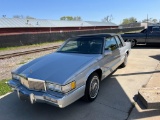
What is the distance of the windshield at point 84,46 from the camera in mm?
4812

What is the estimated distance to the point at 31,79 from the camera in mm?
3588

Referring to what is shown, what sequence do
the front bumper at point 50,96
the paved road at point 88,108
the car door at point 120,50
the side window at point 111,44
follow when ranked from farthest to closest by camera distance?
the car door at point 120,50
the side window at point 111,44
the paved road at point 88,108
the front bumper at point 50,96

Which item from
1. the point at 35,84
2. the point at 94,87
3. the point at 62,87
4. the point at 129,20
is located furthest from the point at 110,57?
the point at 129,20

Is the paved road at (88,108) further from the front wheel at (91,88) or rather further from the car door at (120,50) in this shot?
the car door at (120,50)

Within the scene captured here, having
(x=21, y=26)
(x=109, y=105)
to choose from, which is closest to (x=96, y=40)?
(x=109, y=105)

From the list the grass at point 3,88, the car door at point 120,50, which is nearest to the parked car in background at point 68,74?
the car door at point 120,50

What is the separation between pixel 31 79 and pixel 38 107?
2.66ft

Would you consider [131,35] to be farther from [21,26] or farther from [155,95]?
[21,26]

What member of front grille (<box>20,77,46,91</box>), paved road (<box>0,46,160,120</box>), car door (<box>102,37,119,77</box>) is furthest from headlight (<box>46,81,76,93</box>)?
car door (<box>102,37,119,77</box>)

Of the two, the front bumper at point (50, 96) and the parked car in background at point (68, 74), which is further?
the parked car in background at point (68, 74)

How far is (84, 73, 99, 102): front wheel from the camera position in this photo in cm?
392

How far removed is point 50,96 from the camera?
10.8 ft

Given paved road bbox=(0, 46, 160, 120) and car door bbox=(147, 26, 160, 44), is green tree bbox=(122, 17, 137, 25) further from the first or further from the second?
paved road bbox=(0, 46, 160, 120)

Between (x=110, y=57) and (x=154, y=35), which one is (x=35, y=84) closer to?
(x=110, y=57)
